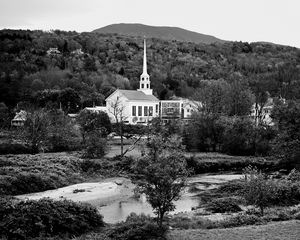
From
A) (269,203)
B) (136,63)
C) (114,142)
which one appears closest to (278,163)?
(269,203)

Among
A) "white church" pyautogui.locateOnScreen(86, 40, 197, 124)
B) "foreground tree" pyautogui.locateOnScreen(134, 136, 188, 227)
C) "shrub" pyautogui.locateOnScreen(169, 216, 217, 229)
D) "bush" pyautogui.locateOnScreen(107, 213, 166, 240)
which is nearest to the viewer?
"bush" pyautogui.locateOnScreen(107, 213, 166, 240)

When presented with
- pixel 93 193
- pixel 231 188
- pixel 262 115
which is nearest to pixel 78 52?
pixel 262 115

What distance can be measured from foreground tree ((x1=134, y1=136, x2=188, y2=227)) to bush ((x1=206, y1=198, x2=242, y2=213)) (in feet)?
28.9

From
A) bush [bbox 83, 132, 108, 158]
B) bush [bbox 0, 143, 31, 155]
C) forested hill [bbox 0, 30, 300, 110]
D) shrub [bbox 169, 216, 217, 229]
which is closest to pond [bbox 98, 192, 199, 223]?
shrub [bbox 169, 216, 217, 229]

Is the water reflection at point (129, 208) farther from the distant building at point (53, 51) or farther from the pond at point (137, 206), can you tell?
the distant building at point (53, 51)

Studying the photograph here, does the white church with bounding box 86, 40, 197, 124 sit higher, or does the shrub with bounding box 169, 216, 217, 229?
the white church with bounding box 86, 40, 197, 124

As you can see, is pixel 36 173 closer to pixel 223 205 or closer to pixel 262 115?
pixel 223 205

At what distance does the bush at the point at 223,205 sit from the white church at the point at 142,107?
4847 centimetres

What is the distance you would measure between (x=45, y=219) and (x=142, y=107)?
6513 centimetres

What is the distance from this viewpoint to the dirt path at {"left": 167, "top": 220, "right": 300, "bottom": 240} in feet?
71.2

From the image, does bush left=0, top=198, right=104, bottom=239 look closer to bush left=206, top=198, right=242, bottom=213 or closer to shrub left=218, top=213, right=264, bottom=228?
shrub left=218, top=213, right=264, bottom=228

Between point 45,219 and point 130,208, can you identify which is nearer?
point 45,219

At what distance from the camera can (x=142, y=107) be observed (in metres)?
88.8

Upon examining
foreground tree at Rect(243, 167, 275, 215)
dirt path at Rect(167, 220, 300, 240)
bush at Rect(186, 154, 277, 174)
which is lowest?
bush at Rect(186, 154, 277, 174)
